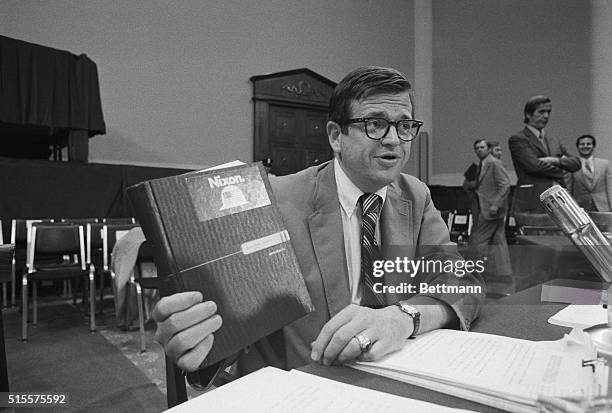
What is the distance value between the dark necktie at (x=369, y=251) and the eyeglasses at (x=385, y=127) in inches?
5.7

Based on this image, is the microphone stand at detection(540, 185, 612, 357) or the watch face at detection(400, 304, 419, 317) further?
the watch face at detection(400, 304, 419, 317)

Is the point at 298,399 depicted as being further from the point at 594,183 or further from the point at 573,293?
the point at 594,183

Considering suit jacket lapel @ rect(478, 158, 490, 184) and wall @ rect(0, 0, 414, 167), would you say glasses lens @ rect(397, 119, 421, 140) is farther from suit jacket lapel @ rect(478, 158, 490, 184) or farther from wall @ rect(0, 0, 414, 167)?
wall @ rect(0, 0, 414, 167)

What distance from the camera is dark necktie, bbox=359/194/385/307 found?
959 mm

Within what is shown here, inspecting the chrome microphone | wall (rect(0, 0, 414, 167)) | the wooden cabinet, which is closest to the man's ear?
the chrome microphone

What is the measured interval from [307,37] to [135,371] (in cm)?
640

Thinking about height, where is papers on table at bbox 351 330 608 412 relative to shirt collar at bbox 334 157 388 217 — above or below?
below

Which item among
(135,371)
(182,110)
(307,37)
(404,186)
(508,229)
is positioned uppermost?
(307,37)

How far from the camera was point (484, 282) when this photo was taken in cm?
A: 95

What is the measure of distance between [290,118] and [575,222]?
704cm

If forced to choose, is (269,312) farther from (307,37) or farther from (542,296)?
(307,37)

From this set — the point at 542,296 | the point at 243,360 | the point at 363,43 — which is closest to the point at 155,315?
the point at 243,360

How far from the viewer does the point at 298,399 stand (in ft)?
1.68

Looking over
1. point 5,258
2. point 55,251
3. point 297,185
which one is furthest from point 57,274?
point 297,185
